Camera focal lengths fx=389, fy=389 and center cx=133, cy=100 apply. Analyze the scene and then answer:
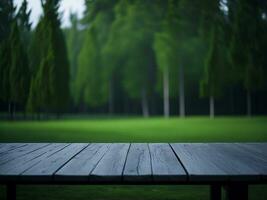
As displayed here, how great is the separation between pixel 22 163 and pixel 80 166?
16.8 inches

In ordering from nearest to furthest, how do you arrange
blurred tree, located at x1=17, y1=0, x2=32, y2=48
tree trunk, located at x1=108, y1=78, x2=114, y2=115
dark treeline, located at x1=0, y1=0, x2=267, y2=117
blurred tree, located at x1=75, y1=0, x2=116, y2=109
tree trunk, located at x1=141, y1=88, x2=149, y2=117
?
blurred tree, located at x1=17, y1=0, x2=32, y2=48 → dark treeline, located at x1=0, y1=0, x2=267, y2=117 → blurred tree, located at x1=75, y1=0, x2=116, y2=109 → tree trunk, located at x1=141, y1=88, x2=149, y2=117 → tree trunk, located at x1=108, y1=78, x2=114, y2=115

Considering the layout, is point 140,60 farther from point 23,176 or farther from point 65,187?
point 23,176

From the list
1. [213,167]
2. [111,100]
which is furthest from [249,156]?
[111,100]

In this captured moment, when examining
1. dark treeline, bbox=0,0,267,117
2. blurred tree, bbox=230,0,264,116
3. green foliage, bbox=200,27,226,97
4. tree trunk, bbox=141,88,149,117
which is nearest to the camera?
blurred tree, bbox=230,0,264,116

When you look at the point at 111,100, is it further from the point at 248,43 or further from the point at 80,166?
the point at 80,166

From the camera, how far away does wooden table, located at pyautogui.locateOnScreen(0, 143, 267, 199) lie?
2.13 m

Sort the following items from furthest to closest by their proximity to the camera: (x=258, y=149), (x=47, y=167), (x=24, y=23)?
1. (x=24, y=23)
2. (x=258, y=149)
3. (x=47, y=167)

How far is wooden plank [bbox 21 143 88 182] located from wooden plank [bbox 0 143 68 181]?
5 cm

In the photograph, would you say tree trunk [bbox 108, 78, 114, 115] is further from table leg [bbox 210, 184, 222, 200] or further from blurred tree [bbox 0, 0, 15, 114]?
table leg [bbox 210, 184, 222, 200]

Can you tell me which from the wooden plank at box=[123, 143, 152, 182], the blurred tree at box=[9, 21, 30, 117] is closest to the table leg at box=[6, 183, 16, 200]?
the wooden plank at box=[123, 143, 152, 182]

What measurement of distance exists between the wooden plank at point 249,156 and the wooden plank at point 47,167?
1181 mm

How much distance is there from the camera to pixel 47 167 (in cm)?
240

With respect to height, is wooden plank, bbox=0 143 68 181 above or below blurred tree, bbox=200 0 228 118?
below

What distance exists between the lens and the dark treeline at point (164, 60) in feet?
61.6
